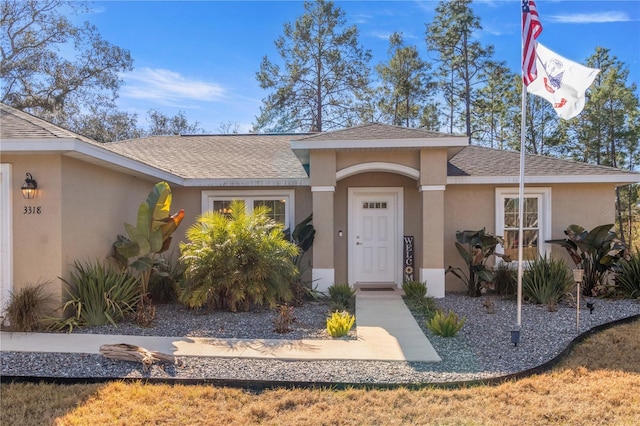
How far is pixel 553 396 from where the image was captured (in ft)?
13.7

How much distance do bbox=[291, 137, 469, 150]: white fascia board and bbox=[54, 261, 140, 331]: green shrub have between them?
435cm

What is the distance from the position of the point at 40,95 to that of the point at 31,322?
20165mm

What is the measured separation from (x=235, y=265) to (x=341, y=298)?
2455 mm

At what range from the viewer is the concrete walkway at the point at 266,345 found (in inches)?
208

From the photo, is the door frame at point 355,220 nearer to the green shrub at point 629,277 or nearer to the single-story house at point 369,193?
the single-story house at point 369,193

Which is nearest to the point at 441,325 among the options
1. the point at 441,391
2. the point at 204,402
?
the point at 441,391

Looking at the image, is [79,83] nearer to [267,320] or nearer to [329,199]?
[329,199]

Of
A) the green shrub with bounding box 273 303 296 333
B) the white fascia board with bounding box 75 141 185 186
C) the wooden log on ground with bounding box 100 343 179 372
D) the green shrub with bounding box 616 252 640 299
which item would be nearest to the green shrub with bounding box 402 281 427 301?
the green shrub with bounding box 273 303 296 333

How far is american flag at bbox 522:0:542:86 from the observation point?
19.7ft

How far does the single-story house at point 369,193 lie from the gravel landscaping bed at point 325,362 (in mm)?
2004

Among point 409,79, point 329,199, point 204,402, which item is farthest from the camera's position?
point 409,79

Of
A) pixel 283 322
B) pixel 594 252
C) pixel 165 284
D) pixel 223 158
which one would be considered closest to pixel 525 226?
pixel 594 252

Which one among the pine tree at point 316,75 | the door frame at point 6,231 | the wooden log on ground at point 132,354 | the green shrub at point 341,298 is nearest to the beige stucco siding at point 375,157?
the green shrub at point 341,298

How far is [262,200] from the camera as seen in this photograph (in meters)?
10.6
